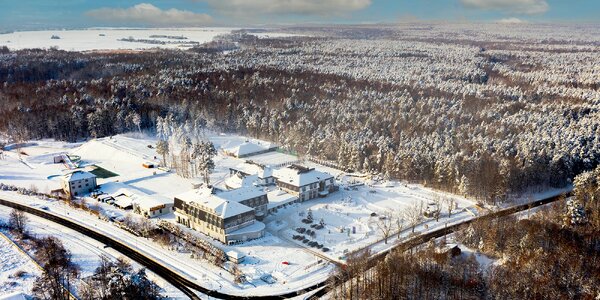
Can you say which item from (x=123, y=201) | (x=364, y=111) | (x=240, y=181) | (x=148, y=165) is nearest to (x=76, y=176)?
(x=123, y=201)

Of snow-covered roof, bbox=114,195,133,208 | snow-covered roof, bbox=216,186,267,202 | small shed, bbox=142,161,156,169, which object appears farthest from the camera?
small shed, bbox=142,161,156,169

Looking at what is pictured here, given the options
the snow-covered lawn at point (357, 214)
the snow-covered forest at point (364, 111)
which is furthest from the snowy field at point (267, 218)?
the snow-covered forest at point (364, 111)

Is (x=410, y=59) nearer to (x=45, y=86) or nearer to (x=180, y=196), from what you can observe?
(x=45, y=86)

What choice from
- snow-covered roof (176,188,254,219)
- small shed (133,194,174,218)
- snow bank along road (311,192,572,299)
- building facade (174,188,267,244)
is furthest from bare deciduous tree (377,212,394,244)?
small shed (133,194,174,218)

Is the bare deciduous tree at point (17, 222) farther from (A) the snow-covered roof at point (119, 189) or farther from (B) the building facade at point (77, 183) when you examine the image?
(A) the snow-covered roof at point (119, 189)

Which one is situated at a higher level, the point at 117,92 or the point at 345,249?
the point at 117,92

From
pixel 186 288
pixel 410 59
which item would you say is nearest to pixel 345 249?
pixel 186 288

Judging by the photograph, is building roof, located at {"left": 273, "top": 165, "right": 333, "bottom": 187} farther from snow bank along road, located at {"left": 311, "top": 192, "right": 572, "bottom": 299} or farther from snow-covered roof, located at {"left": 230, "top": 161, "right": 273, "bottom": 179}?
snow bank along road, located at {"left": 311, "top": 192, "right": 572, "bottom": 299}
